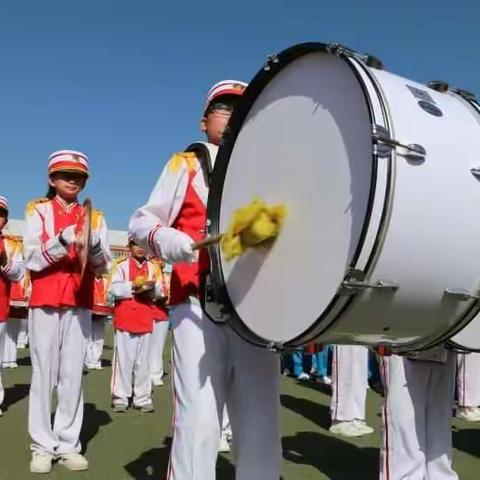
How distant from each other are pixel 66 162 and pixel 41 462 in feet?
6.73

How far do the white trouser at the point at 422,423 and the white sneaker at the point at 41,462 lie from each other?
2.19 meters

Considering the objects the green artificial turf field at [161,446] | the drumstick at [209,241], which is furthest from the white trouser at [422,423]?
the drumstick at [209,241]

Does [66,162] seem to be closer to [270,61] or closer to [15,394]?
[270,61]

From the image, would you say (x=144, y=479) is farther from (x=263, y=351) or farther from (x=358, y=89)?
(x=358, y=89)

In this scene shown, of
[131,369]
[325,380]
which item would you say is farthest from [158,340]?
[325,380]

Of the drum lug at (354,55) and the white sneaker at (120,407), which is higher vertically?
the drum lug at (354,55)

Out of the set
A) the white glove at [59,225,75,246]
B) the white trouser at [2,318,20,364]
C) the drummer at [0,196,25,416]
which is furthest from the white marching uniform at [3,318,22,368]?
the white glove at [59,225,75,246]

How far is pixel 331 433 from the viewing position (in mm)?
6367

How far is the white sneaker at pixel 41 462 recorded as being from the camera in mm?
4520

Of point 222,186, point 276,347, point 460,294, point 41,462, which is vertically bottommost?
point 41,462

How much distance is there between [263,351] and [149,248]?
684mm

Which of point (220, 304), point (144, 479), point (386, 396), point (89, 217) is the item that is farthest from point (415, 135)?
point (144, 479)

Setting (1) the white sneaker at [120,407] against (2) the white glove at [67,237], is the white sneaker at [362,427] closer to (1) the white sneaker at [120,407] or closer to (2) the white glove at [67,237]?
(1) the white sneaker at [120,407]

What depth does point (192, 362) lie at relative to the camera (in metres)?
2.99
